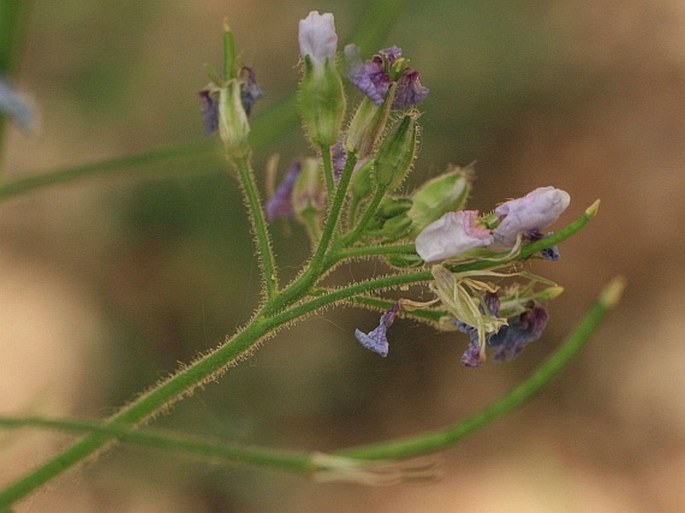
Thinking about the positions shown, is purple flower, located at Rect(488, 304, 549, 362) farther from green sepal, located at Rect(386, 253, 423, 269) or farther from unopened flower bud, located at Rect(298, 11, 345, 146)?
unopened flower bud, located at Rect(298, 11, 345, 146)

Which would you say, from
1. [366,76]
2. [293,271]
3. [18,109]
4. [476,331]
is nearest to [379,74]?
[366,76]

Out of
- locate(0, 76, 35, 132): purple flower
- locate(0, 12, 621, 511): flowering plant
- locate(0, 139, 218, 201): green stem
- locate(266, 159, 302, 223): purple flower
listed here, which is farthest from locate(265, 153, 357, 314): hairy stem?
locate(0, 139, 218, 201): green stem

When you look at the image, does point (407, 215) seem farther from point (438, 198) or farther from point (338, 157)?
point (338, 157)

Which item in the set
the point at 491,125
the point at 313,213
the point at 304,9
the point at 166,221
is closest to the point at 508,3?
the point at 491,125

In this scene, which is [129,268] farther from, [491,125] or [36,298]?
[491,125]

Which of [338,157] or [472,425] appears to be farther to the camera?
[338,157]

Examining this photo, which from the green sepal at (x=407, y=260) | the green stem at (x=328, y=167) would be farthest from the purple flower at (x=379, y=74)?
the green sepal at (x=407, y=260)
